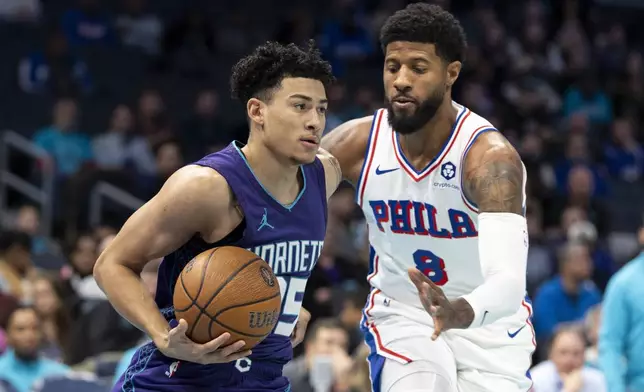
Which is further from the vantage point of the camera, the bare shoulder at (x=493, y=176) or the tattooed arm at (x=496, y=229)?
the bare shoulder at (x=493, y=176)

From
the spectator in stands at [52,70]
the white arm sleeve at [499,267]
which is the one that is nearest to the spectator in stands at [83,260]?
the spectator in stands at [52,70]

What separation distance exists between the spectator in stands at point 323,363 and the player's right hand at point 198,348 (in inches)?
152

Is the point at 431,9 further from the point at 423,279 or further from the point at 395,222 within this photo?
the point at 423,279

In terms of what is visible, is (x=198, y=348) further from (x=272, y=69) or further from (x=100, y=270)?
(x=272, y=69)

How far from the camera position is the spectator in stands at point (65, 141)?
1259cm

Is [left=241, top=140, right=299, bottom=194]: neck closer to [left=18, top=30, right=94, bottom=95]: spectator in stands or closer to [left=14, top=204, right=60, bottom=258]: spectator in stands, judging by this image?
[left=14, top=204, right=60, bottom=258]: spectator in stands

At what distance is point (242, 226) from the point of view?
4.47 metres

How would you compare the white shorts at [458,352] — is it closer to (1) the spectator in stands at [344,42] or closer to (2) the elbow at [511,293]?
(2) the elbow at [511,293]

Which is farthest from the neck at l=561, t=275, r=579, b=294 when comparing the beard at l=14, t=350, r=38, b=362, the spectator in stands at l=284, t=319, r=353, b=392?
the beard at l=14, t=350, r=38, b=362

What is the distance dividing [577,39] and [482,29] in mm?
1490

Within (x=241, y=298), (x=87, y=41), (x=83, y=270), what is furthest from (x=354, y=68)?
(x=241, y=298)

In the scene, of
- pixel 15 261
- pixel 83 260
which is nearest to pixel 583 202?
pixel 83 260

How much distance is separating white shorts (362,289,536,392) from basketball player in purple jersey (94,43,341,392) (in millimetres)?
680

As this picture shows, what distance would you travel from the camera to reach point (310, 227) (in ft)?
15.3
